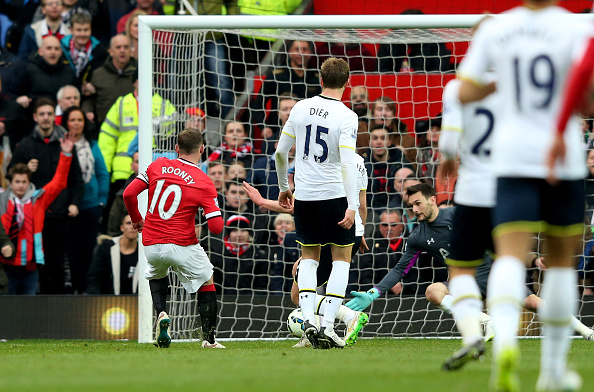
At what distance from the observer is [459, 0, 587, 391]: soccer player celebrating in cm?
430

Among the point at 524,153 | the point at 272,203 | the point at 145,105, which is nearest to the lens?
the point at 524,153

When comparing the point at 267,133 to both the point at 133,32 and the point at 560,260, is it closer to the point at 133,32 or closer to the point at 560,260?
the point at 133,32

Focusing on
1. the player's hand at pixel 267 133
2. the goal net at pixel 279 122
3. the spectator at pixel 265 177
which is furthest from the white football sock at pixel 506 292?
the player's hand at pixel 267 133

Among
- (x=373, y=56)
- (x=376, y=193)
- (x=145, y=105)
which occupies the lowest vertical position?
(x=376, y=193)

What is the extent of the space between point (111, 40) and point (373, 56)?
3550mm

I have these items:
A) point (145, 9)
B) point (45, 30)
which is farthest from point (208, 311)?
point (45, 30)

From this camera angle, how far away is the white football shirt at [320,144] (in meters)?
8.00

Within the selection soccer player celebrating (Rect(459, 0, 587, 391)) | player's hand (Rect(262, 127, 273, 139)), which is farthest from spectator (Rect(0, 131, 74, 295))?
soccer player celebrating (Rect(459, 0, 587, 391))

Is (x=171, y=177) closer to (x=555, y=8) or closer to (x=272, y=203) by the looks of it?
(x=272, y=203)

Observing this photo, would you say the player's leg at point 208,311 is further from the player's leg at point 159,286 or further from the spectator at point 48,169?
the spectator at point 48,169

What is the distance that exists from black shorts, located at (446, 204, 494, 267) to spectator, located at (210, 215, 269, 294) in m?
5.90

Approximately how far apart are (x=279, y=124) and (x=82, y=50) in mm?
3131

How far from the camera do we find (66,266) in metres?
12.3

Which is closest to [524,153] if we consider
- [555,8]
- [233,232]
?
[555,8]
